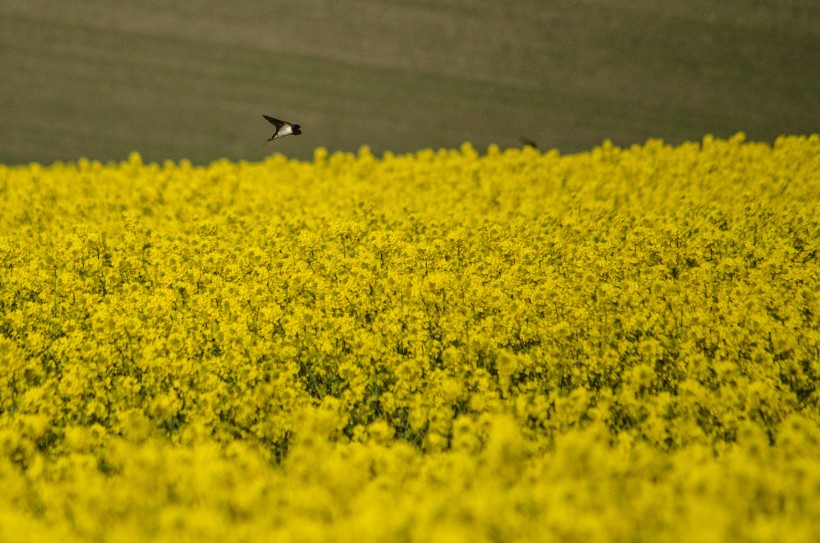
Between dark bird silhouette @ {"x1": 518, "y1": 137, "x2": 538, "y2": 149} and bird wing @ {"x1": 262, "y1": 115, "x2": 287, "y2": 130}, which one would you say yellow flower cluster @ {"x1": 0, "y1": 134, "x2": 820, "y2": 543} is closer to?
bird wing @ {"x1": 262, "y1": 115, "x2": 287, "y2": 130}

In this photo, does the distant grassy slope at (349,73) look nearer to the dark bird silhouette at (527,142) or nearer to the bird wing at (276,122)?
the dark bird silhouette at (527,142)

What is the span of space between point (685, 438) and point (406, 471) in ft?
3.32

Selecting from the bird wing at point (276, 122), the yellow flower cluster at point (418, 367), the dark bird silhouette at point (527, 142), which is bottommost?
the yellow flower cluster at point (418, 367)

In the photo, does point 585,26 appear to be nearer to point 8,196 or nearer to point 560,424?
point 8,196

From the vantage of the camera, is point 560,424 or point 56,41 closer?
point 560,424

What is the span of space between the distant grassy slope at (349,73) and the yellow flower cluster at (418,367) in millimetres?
3199

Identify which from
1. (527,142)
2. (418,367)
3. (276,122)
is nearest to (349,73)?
(527,142)

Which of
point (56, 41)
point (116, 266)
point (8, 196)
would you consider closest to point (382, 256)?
point (116, 266)

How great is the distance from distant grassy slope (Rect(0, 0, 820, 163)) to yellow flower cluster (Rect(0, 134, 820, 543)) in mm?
3199

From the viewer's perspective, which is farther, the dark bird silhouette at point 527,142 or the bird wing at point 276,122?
the dark bird silhouette at point 527,142

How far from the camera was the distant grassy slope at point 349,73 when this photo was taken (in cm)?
1014

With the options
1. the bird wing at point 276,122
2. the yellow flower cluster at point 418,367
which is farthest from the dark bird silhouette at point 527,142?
the bird wing at point 276,122

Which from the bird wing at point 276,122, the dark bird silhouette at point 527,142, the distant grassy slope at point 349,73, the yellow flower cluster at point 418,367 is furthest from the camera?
the dark bird silhouette at point 527,142

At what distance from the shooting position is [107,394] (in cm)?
353
